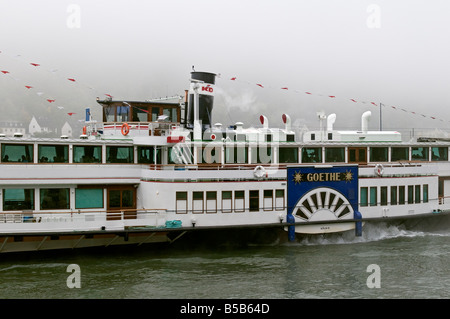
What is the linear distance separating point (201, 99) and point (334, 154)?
258 inches

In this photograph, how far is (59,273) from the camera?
56.4 feet

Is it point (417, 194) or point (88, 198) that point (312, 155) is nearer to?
point (417, 194)

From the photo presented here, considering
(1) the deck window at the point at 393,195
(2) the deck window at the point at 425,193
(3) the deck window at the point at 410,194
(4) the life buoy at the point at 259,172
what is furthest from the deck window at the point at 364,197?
(4) the life buoy at the point at 259,172

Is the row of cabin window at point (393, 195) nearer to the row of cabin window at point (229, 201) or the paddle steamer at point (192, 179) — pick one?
the paddle steamer at point (192, 179)

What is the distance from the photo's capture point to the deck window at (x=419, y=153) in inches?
990

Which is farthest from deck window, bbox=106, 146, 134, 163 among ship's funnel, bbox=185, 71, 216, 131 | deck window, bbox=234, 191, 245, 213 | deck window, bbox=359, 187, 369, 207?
deck window, bbox=359, 187, 369, 207

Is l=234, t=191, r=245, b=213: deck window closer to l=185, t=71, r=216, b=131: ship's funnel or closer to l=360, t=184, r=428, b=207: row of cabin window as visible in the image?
l=185, t=71, r=216, b=131: ship's funnel

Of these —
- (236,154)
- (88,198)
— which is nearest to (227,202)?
(236,154)

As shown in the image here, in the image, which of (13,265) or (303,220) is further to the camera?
(303,220)

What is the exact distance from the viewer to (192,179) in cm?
2000

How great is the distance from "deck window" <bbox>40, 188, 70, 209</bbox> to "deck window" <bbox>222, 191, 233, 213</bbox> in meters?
6.07

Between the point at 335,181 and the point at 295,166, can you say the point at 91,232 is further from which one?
the point at 335,181
